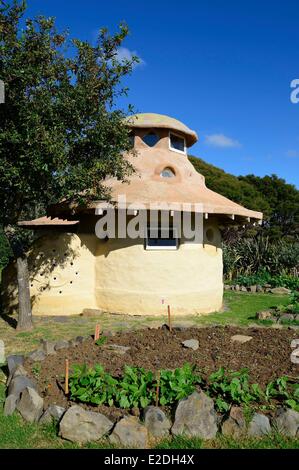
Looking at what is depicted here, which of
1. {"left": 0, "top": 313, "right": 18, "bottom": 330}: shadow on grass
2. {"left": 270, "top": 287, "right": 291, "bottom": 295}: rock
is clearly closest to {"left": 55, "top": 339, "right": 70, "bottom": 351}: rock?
{"left": 0, "top": 313, "right": 18, "bottom": 330}: shadow on grass

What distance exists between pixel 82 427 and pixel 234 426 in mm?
1712

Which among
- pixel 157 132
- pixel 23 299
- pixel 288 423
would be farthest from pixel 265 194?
pixel 288 423

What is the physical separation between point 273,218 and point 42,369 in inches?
1315

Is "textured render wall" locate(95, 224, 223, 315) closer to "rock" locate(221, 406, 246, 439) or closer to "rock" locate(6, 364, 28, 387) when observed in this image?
"rock" locate(6, 364, 28, 387)

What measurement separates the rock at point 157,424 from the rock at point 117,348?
235cm

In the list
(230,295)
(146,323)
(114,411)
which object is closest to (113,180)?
(146,323)

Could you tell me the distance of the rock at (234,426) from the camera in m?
4.49

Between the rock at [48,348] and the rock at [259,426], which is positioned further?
the rock at [48,348]

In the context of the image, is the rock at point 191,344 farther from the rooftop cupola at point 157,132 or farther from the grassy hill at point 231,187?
the grassy hill at point 231,187

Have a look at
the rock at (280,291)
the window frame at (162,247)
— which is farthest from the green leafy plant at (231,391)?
the rock at (280,291)

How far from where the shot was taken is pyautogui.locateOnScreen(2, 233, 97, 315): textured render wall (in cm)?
1187

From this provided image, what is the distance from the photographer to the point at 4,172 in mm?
8156

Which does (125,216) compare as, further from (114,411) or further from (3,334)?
(114,411)

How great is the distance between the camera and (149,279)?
1184 cm
